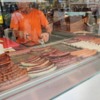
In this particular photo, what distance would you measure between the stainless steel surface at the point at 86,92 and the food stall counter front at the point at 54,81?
0.11ft

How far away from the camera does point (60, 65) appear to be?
108cm

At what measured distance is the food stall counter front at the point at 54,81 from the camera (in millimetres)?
813

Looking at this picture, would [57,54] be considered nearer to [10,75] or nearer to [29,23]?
[10,75]

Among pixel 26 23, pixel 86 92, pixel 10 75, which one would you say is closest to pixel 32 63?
pixel 10 75

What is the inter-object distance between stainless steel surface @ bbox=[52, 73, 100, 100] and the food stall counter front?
3 cm

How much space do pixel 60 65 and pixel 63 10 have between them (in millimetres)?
1961

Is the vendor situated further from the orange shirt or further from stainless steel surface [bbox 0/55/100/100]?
stainless steel surface [bbox 0/55/100/100]

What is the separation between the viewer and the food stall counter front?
2.67 ft

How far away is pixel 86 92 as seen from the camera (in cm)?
115

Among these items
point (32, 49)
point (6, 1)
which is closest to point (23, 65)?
point (32, 49)

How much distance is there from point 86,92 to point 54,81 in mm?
324

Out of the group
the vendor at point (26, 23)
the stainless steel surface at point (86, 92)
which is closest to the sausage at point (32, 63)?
the stainless steel surface at point (86, 92)

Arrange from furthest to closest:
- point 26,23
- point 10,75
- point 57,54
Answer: point 26,23, point 57,54, point 10,75

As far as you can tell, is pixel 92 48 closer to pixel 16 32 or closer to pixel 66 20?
pixel 16 32
